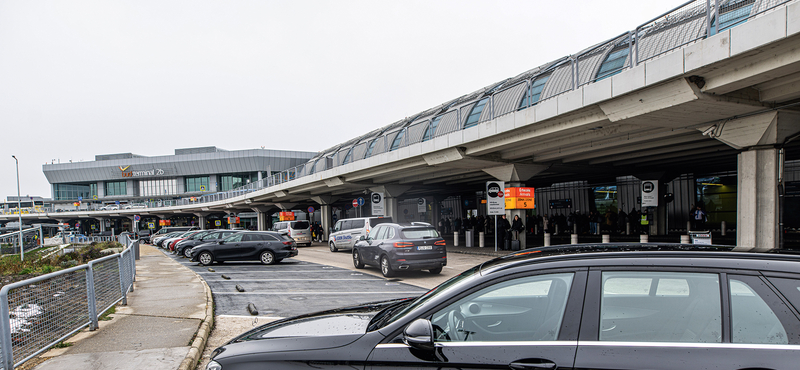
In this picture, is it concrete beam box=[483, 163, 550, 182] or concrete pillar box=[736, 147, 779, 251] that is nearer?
concrete pillar box=[736, 147, 779, 251]

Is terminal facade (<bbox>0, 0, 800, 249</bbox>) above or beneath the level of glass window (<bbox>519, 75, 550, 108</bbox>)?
beneath

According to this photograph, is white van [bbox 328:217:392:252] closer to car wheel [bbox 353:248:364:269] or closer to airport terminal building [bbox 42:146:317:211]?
car wheel [bbox 353:248:364:269]

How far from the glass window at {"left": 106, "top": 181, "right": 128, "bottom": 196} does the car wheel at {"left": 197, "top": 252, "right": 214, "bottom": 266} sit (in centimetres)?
8998

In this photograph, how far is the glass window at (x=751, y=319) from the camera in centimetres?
214

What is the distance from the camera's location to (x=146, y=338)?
6.10 meters

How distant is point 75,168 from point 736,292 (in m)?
114

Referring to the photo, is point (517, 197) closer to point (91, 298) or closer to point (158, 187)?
point (91, 298)

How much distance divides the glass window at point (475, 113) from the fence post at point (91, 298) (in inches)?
623

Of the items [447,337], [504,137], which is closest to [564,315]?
[447,337]

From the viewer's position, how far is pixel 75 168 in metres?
92.1

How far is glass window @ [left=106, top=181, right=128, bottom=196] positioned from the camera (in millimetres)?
93125

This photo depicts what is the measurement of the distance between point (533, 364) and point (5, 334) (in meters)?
5.31

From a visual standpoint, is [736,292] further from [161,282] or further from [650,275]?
[161,282]

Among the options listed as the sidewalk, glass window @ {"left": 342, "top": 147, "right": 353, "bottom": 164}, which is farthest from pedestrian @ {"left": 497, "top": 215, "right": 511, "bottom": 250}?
the sidewalk
